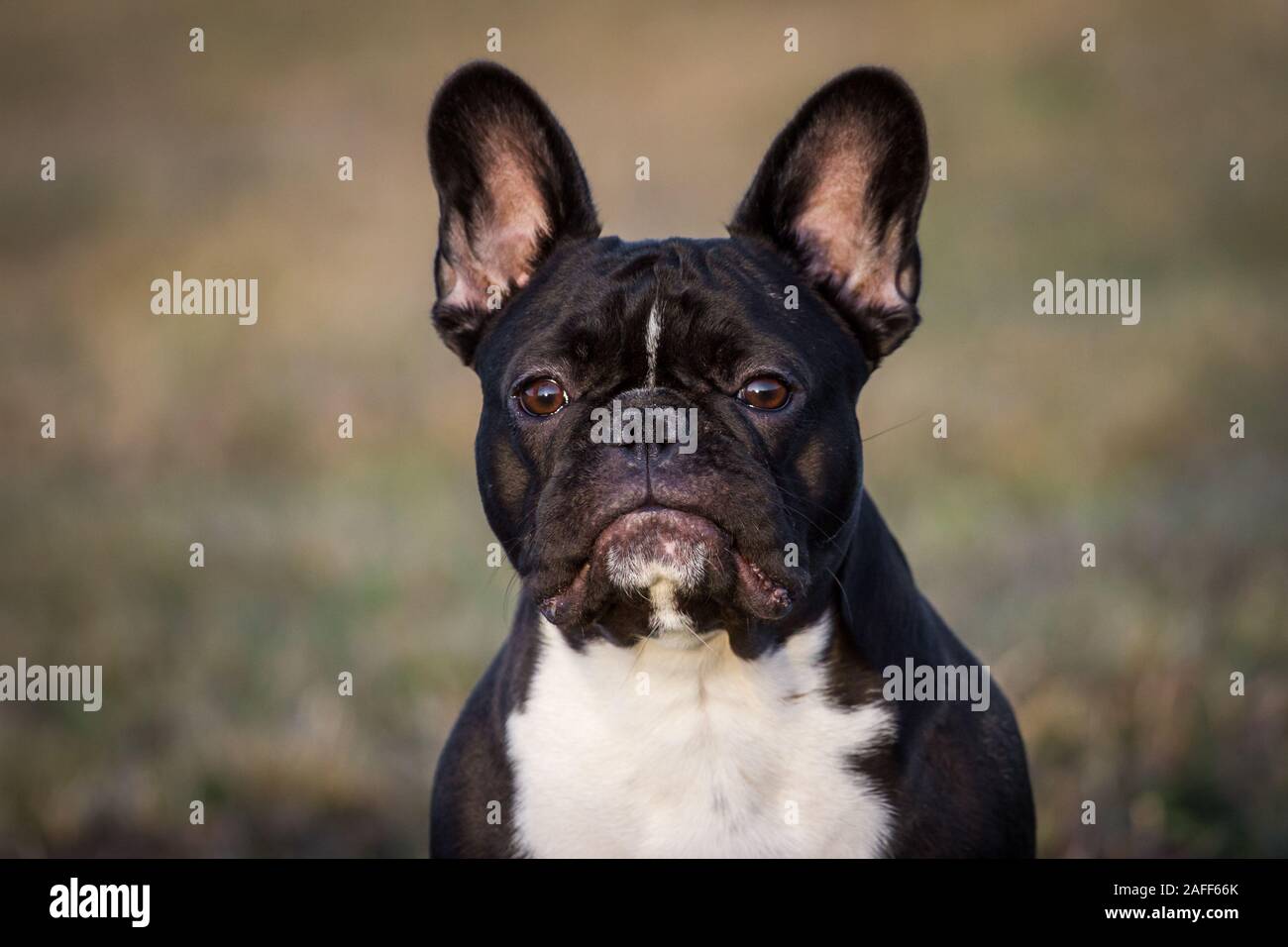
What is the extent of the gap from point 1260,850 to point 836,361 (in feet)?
9.16

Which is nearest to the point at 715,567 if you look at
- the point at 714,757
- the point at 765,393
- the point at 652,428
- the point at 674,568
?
the point at 674,568

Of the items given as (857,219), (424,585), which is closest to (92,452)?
(424,585)

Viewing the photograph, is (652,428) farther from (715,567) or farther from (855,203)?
(855,203)

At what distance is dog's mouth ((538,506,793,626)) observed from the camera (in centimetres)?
447

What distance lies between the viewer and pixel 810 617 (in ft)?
15.7

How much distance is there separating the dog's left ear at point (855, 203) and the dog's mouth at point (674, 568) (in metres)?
1.05

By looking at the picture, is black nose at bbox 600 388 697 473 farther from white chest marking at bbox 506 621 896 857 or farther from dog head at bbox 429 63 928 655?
white chest marking at bbox 506 621 896 857

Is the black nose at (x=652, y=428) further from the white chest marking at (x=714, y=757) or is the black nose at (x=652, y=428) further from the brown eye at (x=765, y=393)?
the white chest marking at (x=714, y=757)

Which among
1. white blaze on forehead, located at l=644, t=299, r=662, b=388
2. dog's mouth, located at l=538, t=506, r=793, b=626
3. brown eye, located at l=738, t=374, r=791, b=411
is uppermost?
white blaze on forehead, located at l=644, t=299, r=662, b=388

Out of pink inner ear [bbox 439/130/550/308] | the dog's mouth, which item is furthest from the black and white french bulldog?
pink inner ear [bbox 439/130/550/308]

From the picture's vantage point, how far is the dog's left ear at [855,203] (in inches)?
202

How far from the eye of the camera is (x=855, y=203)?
5262 mm

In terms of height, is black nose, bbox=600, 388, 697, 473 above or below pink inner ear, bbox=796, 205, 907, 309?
below
